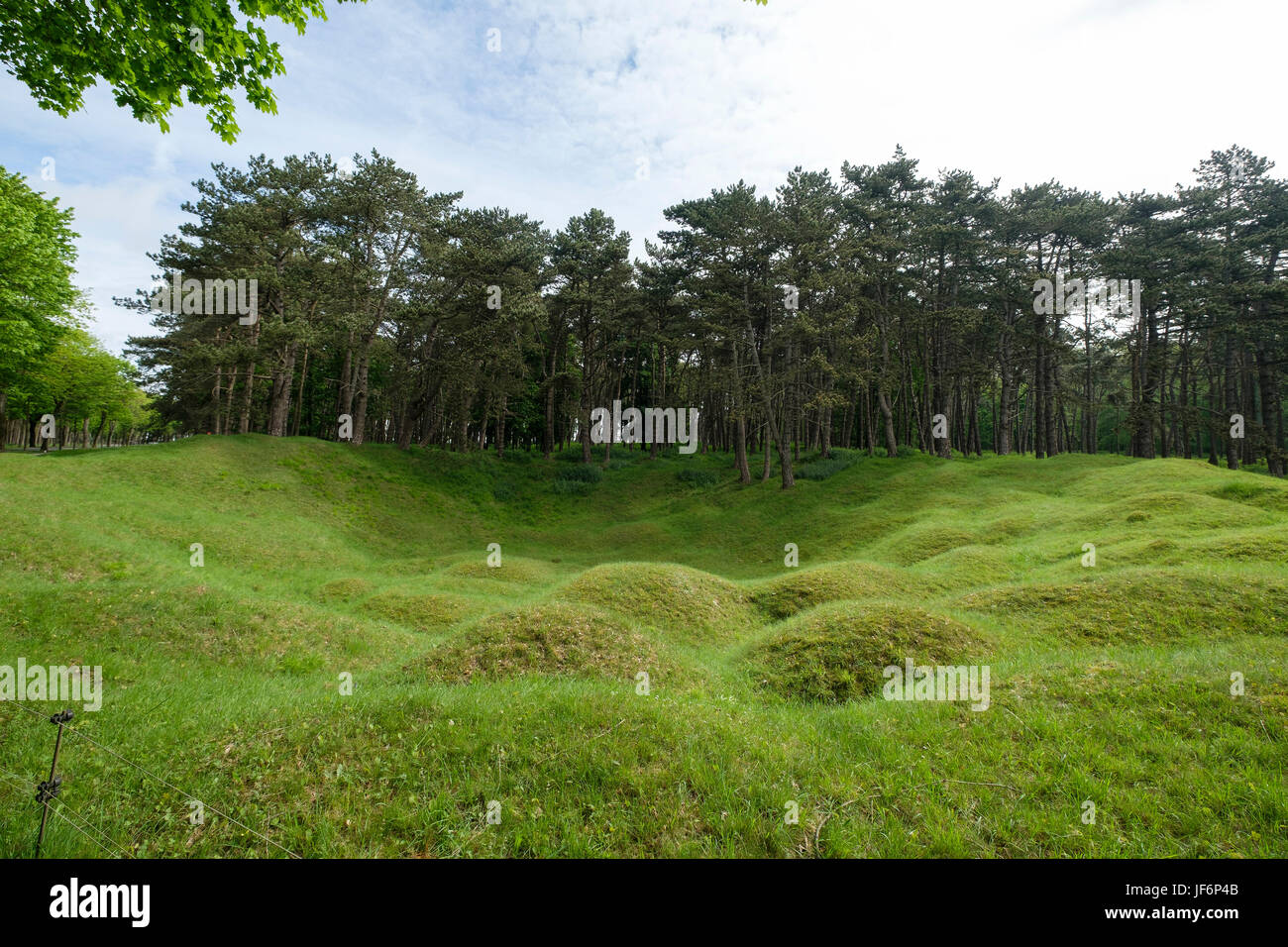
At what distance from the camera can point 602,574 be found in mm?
16250

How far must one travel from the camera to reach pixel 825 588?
1599cm

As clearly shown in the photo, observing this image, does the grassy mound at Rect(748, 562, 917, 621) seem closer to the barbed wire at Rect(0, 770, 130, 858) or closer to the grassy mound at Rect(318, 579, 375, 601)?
the grassy mound at Rect(318, 579, 375, 601)

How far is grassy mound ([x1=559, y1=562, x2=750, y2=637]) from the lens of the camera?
14.2 meters

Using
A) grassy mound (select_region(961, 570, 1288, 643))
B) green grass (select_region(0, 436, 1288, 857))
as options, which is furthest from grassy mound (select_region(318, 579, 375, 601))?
grassy mound (select_region(961, 570, 1288, 643))

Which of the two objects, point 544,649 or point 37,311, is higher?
point 37,311

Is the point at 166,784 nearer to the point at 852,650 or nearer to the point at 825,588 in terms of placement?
the point at 852,650

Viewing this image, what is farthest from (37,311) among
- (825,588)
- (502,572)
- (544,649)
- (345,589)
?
(825,588)

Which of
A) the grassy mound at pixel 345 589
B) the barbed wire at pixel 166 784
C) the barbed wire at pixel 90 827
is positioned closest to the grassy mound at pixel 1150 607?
the barbed wire at pixel 166 784

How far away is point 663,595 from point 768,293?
89.9 feet

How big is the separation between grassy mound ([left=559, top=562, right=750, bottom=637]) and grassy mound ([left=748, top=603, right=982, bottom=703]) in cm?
332

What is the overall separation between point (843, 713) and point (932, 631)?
13.0ft

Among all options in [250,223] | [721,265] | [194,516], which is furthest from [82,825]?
[250,223]

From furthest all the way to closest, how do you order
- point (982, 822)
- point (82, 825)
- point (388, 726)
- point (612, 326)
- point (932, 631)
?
point (612, 326)
point (932, 631)
point (388, 726)
point (982, 822)
point (82, 825)
